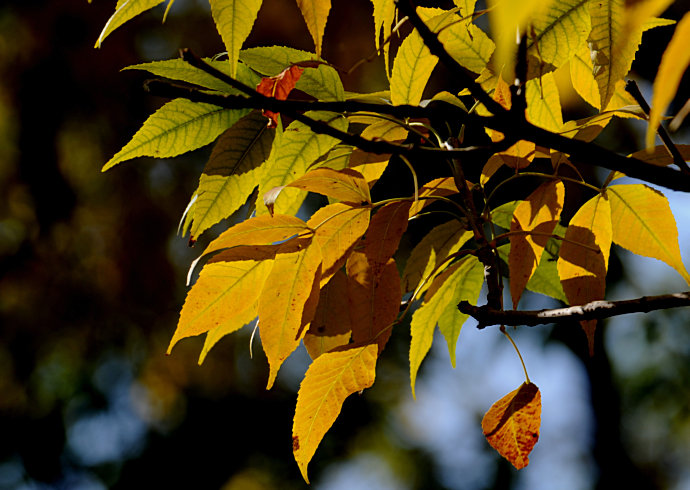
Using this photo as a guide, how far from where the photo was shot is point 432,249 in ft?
1.75

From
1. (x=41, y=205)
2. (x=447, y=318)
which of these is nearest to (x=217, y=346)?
(x=41, y=205)

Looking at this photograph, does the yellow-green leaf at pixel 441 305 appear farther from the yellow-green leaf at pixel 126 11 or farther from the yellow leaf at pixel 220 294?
the yellow-green leaf at pixel 126 11

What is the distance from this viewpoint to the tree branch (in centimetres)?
33

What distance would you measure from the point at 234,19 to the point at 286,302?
0.19 meters

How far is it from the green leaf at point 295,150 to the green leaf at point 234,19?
12 cm

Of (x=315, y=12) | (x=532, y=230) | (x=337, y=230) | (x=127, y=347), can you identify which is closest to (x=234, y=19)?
(x=315, y=12)

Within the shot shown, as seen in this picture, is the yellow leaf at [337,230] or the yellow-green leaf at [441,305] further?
the yellow-green leaf at [441,305]

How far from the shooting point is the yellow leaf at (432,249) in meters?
0.53

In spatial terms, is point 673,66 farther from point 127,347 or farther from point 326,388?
point 127,347

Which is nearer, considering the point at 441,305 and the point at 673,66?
the point at 673,66

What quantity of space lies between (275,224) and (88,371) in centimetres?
286

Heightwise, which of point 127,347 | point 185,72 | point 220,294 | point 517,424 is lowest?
point 127,347

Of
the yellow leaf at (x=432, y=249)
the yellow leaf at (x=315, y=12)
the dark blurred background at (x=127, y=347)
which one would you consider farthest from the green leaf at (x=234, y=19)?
the dark blurred background at (x=127, y=347)

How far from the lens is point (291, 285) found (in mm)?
418
